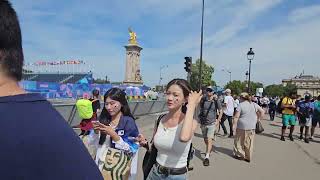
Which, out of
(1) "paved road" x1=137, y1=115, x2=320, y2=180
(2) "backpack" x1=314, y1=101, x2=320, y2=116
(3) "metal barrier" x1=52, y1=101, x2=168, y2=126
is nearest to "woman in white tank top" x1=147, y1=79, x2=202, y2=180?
(1) "paved road" x1=137, y1=115, x2=320, y2=180

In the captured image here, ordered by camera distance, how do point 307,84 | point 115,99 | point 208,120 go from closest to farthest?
point 115,99, point 208,120, point 307,84

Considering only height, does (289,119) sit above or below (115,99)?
below

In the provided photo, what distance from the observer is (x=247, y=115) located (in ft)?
34.6

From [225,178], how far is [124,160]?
446cm

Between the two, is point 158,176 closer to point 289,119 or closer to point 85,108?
point 85,108

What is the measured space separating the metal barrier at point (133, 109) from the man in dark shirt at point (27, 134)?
40.7ft

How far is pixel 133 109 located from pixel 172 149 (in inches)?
785

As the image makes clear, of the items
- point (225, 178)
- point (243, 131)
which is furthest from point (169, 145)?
point (243, 131)

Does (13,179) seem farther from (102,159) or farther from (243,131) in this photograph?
(243,131)

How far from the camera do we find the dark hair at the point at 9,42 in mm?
1347

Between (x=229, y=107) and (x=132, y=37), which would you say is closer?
(x=229, y=107)

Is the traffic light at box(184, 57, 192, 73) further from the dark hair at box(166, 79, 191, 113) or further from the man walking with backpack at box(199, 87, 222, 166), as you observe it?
the dark hair at box(166, 79, 191, 113)

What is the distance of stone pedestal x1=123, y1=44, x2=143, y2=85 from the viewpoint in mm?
75000

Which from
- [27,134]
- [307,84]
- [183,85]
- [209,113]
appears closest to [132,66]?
[209,113]
